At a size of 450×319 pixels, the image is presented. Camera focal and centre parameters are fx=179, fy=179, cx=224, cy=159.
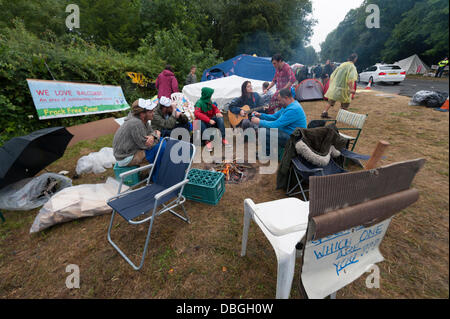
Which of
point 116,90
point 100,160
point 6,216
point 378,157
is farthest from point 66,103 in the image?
point 378,157

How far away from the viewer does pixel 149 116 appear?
9.95 feet

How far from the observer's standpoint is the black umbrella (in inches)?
93.2

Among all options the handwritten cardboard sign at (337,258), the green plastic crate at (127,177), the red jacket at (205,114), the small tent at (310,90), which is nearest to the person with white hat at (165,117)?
the red jacket at (205,114)

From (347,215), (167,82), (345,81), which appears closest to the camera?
(347,215)

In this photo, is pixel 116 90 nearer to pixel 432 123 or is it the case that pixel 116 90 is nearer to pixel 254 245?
pixel 254 245

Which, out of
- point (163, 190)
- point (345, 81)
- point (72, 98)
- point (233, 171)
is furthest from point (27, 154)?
point (345, 81)

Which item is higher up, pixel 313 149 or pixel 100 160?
pixel 313 149

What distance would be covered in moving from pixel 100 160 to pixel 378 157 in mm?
4589

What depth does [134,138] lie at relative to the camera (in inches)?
114

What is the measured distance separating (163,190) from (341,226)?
7.05 feet

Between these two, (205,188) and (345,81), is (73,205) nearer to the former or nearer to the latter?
(205,188)

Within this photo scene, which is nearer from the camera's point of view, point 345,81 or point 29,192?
point 29,192

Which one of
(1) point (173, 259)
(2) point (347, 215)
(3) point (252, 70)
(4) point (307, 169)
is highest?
(3) point (252, 70)

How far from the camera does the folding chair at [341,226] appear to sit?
0.90m
